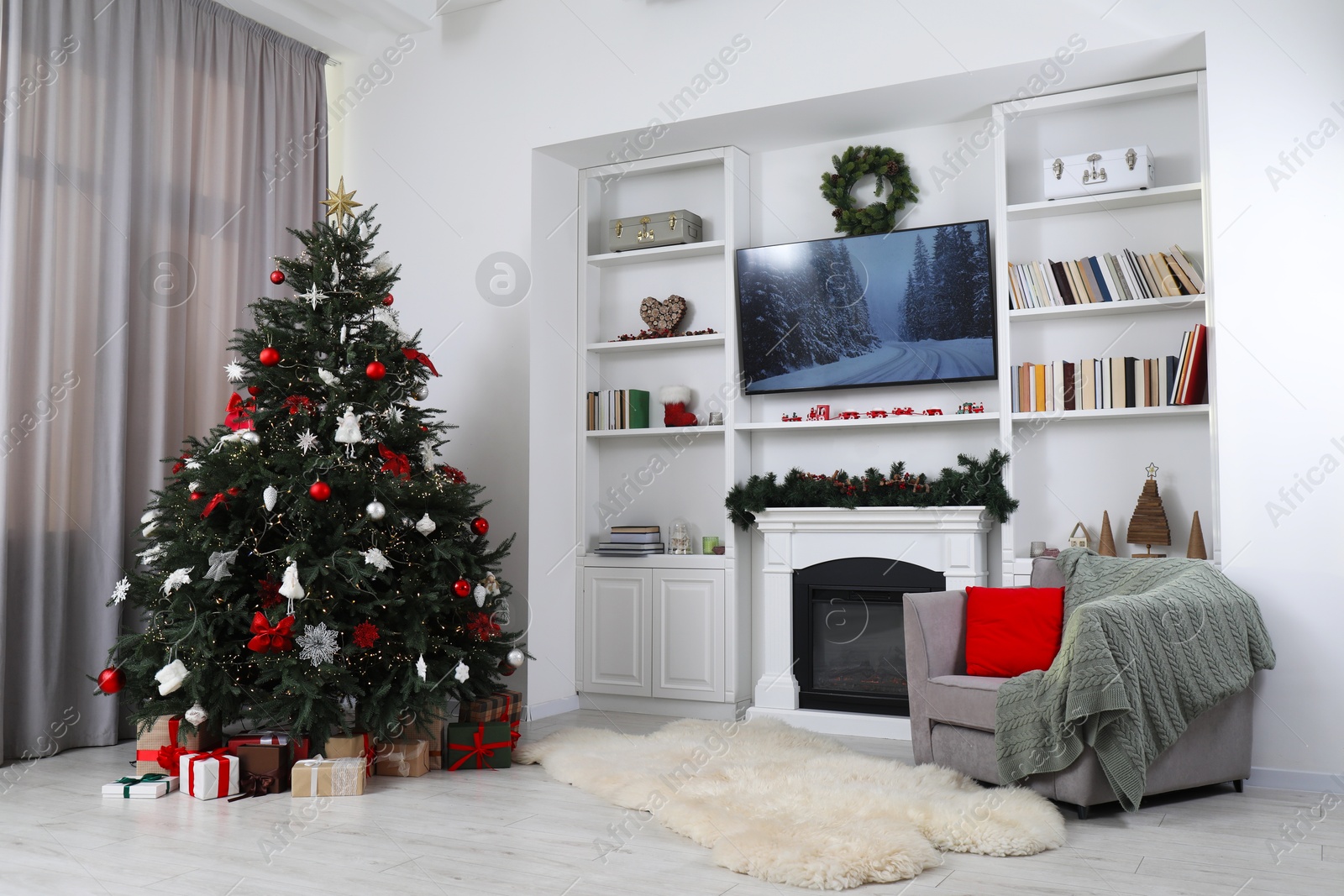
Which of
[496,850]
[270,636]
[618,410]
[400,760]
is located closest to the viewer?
[496,850]

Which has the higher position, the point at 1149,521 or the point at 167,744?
the point at 1149,521

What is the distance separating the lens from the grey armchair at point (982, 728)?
10.3 feet

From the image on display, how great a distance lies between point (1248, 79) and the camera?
3729 millimetres

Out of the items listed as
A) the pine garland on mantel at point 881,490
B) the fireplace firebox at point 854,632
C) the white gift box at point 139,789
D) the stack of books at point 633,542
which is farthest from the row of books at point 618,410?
the white gift box at point 139,789

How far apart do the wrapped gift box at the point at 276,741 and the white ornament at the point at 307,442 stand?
3.16 feet

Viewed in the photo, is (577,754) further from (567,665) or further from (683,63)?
(683,63)

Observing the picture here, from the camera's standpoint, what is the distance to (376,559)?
3.58m

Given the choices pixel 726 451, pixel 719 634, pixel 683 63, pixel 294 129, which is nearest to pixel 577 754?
pixel 719 634

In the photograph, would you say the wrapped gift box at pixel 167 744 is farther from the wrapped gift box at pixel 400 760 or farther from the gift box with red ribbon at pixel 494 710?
the gift box with red ribbon at pixel 494 710

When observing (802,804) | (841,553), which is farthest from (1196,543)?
(802,804)

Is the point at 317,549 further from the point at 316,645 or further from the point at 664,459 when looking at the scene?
the point at 664,459

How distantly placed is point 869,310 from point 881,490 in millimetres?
822

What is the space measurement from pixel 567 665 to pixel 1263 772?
9.75ft

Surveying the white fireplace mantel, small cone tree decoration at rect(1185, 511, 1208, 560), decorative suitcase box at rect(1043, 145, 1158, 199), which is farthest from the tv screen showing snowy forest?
small cone tree decoration at rect(1185, 511, 1208, 560)
